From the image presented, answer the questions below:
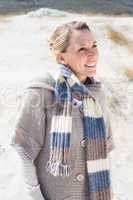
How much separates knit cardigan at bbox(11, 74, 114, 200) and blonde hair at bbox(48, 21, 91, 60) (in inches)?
5.3

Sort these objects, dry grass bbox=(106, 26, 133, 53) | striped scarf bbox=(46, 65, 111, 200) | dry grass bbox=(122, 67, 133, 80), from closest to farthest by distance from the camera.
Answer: striped scarf bbox=(46, 65, 111, 200)
dry grass bbox=(122, 67, 133, 80)
dry grass bbox=(106, 26, 133, 53)

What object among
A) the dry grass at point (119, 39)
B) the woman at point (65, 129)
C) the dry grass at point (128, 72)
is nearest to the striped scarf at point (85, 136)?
the woman at point (65, 129)

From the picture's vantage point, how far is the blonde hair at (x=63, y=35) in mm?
2445

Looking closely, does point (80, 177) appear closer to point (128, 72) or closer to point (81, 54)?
point (81, 54)

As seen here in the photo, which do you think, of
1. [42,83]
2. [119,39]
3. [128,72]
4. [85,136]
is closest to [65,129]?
[85,136]

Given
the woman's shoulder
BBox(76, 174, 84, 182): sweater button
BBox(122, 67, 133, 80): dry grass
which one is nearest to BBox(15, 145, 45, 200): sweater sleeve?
BBox(76, 174, 84, 182): sweater button

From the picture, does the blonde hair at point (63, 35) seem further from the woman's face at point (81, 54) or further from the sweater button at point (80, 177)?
the sweater button at point (80, 177)

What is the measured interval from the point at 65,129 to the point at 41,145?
13 cm

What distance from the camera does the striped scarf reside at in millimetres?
2422

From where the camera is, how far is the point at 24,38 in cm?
1424

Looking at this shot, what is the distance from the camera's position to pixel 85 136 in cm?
248

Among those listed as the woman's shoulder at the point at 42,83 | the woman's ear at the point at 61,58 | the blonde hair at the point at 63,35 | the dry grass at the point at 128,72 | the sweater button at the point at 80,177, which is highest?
the dry grass at the point at 128,72

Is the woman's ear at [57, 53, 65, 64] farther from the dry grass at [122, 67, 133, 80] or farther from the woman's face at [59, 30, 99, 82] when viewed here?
the dry grass at [122, 67, 133, 80]

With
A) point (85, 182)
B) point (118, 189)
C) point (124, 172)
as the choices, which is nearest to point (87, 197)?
point (85, 182)
